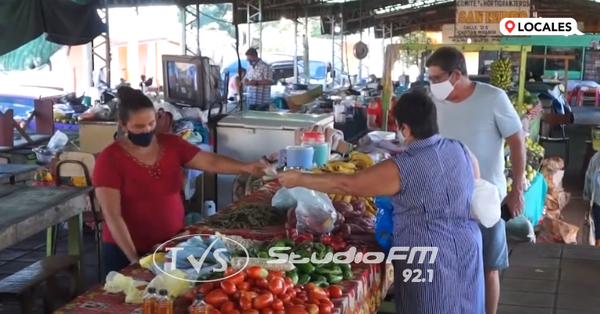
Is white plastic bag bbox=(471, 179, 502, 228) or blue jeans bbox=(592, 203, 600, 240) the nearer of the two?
white plastic bag bbox=(471, 179, 502, 228)

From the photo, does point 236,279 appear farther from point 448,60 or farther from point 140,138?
point 448,60

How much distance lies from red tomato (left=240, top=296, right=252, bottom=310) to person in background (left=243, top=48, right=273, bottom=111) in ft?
35.2

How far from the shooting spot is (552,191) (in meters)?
8.80

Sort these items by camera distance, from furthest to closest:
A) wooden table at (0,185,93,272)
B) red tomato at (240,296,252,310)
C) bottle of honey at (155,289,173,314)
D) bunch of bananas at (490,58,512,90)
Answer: bunch of bananas at (490,58,512,90) < wooden table at (0,185,93,272) < red tomato at (240,296,252,310) < bottle of honey at (155,289,173,314)

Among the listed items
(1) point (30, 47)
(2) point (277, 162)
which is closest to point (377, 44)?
(1) point (30, 47)

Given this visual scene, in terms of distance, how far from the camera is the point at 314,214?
344 centimetres

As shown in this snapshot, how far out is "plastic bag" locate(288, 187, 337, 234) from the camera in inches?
134

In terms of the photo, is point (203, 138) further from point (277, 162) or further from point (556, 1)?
point (556, 1)

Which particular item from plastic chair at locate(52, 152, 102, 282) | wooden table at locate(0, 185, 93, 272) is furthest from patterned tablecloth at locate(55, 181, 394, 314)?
plastic chair at locate(52, 152, 102, 282)

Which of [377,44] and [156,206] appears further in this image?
[377,44]

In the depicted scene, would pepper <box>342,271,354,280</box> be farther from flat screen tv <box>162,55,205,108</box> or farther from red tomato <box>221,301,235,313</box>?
flat screen tv <box>162,55,205,108</box>

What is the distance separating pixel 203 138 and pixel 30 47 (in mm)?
4497

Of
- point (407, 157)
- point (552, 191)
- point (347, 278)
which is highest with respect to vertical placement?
point (407, 157)

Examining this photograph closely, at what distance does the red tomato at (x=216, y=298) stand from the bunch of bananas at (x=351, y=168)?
153 centimetres
